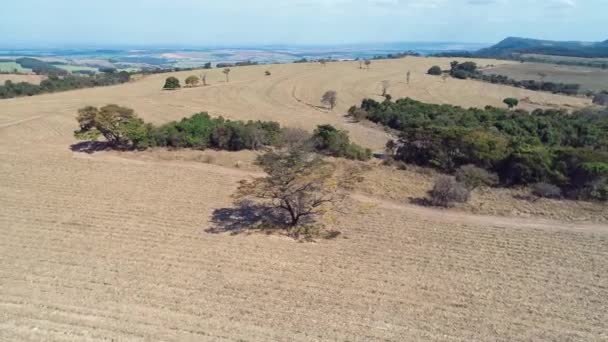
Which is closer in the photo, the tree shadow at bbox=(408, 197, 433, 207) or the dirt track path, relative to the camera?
the dirt track path

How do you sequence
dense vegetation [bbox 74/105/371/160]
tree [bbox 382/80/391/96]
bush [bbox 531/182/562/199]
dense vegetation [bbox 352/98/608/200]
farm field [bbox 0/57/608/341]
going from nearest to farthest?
1. farm field [bbox 0/57/608/341]
2. bush [bbox 531/182/562/199]
3. dense vegetation [bbox 352/98/608/200]
4. dense vegetation [bbox 74/105/371/160]
5. tree [bbox 382/80/391/96]

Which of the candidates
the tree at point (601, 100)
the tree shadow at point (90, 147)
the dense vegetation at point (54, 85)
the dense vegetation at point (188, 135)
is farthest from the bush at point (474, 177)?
the dense vegetation at point (54, 85)

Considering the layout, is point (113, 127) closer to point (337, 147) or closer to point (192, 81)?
point (337, 147)

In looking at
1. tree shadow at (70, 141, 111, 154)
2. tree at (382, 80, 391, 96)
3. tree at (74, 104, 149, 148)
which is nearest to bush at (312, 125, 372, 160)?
tree at (74, 104, 149, 148)

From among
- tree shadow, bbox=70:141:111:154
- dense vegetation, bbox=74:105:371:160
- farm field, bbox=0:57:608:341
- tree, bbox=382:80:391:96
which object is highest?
tree, bbox=382:80:391:96

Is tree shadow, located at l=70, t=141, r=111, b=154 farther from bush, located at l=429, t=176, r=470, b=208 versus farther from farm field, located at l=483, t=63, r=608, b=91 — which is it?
farm field, located at l=483, t=63, r=608, b=91

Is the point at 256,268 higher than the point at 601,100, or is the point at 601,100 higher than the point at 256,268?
the point at 601,100

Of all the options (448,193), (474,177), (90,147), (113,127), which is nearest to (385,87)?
(474,177)
